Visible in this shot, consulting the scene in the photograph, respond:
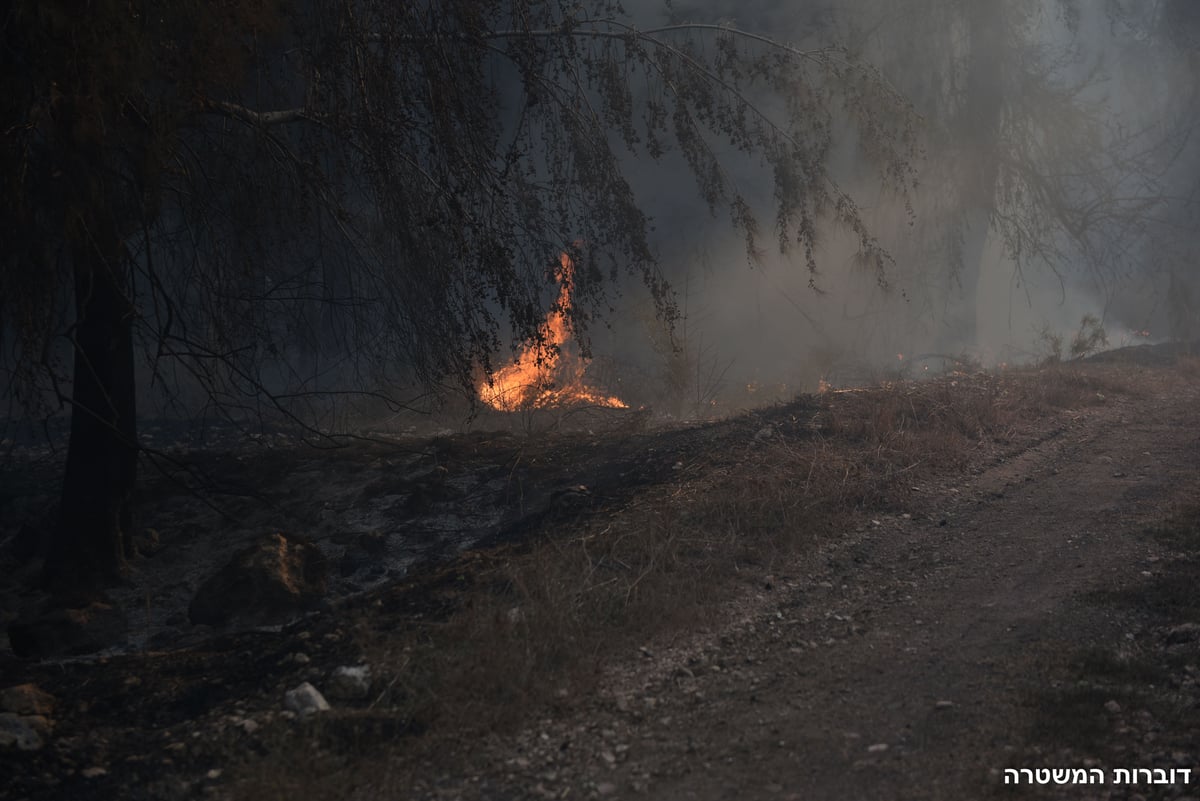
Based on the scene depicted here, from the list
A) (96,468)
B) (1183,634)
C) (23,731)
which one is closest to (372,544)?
(96,468)

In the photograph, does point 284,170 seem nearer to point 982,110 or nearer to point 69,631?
point 69,631

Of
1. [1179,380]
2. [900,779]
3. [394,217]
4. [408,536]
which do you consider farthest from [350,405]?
[1179,380]

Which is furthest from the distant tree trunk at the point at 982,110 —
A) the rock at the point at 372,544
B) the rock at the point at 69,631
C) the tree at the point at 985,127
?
the rock at the point at 69,631

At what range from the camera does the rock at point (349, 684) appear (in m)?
3.81

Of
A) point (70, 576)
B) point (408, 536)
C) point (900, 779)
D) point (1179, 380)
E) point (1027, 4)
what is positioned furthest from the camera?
point (1027, 4)

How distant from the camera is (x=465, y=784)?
10.5 ft

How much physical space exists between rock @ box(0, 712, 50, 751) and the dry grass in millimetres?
982

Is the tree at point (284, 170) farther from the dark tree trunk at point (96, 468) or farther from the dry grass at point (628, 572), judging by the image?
the dry grass at point (628, 572)

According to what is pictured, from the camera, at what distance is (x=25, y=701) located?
376 cm

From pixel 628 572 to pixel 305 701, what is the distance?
1.79m

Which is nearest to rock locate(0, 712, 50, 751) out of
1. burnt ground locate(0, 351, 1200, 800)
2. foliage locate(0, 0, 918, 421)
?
burnt ground locate(0, 351, 1200, 800)

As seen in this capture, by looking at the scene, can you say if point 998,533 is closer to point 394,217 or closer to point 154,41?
point 394,217

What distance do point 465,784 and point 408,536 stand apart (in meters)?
3.43

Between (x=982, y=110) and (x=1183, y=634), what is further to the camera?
(x=982, y=110)
